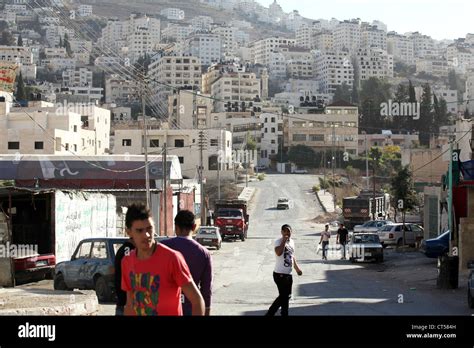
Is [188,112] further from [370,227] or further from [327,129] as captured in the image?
[370,227]

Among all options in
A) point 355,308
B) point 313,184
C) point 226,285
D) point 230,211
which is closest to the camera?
point 355,308

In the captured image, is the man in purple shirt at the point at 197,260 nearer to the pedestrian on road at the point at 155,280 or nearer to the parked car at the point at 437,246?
the pedestrian on road at the point at 155,280

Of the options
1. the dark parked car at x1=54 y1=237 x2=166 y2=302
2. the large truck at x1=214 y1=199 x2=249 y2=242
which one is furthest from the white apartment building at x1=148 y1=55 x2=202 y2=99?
the dark parked car at x1=54 y1=237 x2=166 y2=302

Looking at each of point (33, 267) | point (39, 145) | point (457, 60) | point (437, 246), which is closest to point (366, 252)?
point (437, 246)

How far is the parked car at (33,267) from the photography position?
68.8 feet

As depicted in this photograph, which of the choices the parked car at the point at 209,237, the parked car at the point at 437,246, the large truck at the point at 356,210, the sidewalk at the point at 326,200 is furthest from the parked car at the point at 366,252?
the sidewalk at the point at 326,200

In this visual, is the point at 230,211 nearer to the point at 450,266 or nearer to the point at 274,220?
the point at 274,220

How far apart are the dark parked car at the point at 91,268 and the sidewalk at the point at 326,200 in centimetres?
6164

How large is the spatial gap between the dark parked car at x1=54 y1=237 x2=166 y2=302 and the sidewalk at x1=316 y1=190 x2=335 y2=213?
61.6 meters

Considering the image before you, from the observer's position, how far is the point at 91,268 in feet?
58.5
